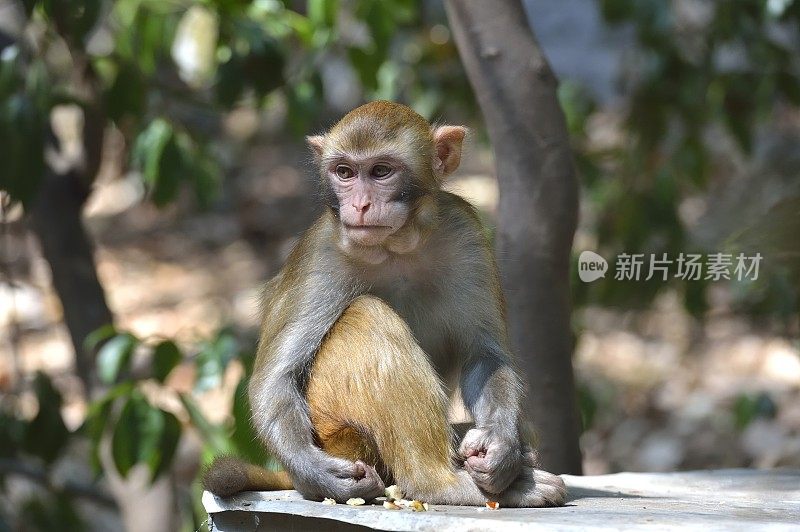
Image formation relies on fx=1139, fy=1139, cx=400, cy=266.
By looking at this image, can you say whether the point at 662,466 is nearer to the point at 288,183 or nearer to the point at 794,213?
the point at 794,213

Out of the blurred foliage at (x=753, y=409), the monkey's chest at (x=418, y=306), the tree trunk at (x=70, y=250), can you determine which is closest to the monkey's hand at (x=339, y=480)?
the monkey's chest at (x=418, y=306)

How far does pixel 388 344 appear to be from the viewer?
4.89 meters

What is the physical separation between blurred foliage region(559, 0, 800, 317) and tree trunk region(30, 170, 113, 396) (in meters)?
3.80

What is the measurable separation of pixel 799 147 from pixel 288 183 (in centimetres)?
743

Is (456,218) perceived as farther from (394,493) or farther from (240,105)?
(240,105)

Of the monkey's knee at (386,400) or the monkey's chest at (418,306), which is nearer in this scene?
the monkey's knee at (386,400)

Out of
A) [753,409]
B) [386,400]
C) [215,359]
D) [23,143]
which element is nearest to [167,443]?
[215,359]

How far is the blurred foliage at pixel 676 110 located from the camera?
873 cm

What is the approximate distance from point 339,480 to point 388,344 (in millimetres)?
611

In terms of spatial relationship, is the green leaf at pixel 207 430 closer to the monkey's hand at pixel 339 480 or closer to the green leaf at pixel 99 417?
the green leaf at pixel 99 417

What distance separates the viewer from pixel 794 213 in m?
6.50

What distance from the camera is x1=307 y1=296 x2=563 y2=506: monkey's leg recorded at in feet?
15.9

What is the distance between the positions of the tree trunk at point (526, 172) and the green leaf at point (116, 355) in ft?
7.65

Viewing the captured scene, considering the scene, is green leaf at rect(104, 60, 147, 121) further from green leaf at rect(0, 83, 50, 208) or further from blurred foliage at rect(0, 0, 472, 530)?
green leaf at rect(0, 83, 50, 208)
